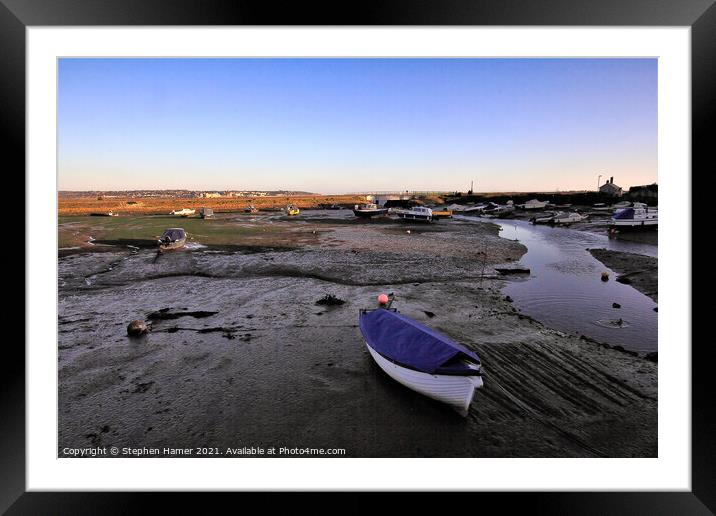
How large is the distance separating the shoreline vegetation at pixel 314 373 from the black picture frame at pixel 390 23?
1719 mm

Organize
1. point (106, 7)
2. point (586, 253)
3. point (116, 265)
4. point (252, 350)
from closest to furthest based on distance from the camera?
point (106, 7) → point (252, 350) → point (116, 265) → point (586, 253)

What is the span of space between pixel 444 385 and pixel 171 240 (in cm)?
1678

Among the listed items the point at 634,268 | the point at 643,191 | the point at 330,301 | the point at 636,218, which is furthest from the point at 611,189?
the point at 330,301

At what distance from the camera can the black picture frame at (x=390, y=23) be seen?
3.12 m

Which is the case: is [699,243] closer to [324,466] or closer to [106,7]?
[324,466]

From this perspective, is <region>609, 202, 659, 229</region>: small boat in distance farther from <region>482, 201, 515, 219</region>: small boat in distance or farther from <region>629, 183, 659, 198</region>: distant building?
<region>482, 201, 515, 219</region>: small boat in distance

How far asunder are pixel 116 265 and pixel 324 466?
14.9 meters

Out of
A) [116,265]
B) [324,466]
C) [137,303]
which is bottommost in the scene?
[324,466]

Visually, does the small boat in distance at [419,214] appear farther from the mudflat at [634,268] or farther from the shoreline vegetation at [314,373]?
the shoreline vegetation at [314,373]

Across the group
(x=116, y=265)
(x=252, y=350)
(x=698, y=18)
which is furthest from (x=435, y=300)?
(x=116, y=265)

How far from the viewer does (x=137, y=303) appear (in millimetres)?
10828

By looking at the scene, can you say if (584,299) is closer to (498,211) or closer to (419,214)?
(419,214)

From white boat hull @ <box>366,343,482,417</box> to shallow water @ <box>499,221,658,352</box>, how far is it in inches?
187

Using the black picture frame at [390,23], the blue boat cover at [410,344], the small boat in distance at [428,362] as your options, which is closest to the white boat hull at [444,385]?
the small boat in distance at [428,362]
